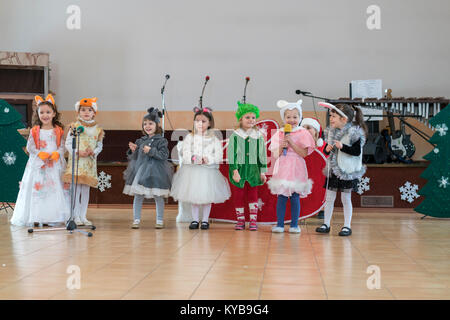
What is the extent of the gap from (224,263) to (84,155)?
251 centimetres

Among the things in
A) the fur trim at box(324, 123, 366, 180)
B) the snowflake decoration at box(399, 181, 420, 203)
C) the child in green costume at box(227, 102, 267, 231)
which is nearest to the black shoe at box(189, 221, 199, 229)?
the child in green costume at box(227, 102, 267, 231)

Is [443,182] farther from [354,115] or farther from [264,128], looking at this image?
[264,128]

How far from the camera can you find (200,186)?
18.5 feet

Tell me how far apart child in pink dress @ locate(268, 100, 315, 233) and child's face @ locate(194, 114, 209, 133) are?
74 cm

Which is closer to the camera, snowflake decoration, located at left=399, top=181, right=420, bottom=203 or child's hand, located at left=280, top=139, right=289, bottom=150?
child's hand, located at left=280, top=139, right=289, bottom=150

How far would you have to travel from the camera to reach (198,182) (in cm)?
564

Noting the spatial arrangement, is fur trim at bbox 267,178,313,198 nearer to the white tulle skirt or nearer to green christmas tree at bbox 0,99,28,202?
the white tulle skirt

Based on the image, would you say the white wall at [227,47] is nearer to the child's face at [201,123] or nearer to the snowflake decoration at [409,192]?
the snowflake decoration at [409,192]

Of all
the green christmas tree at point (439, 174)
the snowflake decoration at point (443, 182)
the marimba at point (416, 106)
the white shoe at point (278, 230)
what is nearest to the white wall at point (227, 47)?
the marimba at point (416, 106)

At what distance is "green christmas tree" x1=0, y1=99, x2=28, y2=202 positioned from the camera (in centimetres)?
667

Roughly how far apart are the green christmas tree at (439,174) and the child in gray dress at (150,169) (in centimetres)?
319

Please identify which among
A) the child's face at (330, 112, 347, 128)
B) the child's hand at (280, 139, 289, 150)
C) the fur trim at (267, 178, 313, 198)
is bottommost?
the fur trim at (267, 178, 313, 198)

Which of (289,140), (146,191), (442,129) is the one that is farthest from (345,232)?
(442,129)
